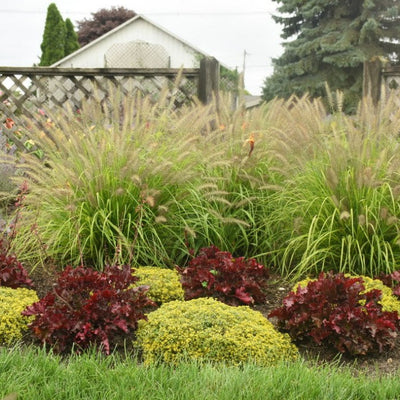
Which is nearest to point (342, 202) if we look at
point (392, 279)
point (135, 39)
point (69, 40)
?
point (392, 279)

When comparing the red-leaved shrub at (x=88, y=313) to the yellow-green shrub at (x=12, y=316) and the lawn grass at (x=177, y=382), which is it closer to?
the yellow-green shrub at (x=12, y=316)

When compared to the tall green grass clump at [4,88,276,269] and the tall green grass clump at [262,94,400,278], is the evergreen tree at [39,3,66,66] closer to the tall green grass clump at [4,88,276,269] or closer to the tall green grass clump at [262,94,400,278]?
the tall green grass clump at [4,88,276,269]

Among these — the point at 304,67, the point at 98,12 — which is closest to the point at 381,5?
the point at 304,67

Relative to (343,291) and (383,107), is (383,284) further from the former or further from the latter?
(383,107)

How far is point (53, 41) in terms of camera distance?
31609mm

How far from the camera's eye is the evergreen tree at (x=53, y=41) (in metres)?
31.2

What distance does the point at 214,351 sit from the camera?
3.24 meters

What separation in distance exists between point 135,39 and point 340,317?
32.9 metres

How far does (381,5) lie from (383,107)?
16.2 m

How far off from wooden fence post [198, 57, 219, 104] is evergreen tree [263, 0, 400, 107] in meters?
10.7

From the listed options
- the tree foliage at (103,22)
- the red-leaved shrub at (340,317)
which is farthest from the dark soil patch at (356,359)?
the tree foliage at (103,22)

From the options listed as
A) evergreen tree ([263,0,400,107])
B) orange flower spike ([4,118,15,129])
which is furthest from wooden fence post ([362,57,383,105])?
evergreen tree ([263,0,400,107])

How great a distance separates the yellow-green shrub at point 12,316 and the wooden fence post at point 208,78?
5.59 m

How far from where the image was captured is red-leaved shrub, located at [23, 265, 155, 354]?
3379 mm
